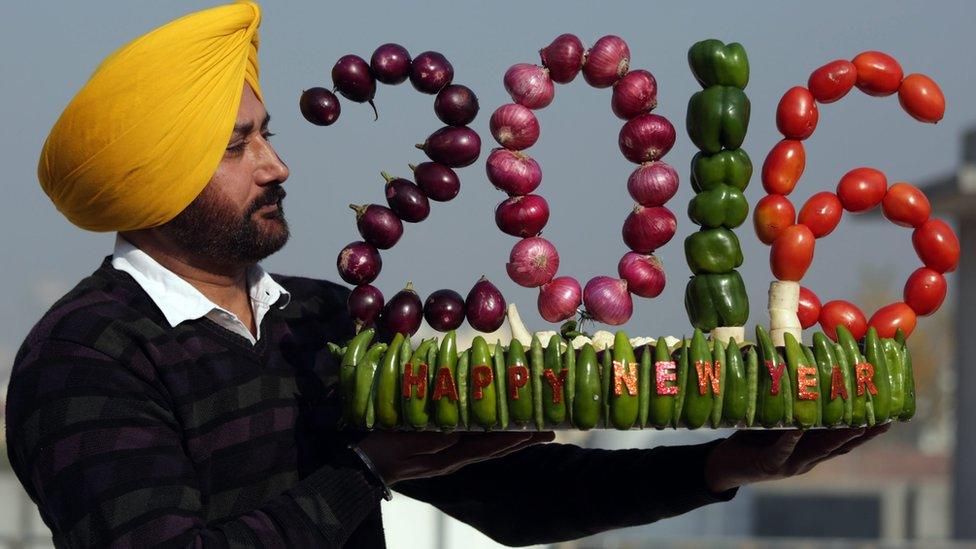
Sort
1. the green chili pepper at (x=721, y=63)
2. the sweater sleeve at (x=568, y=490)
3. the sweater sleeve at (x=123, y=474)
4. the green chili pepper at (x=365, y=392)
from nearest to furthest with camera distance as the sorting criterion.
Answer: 1. the sweater sleeve at (x=123, y=474)
2. the green chili pepper at (x=365, y=392)
3. the green chili pepper at (x=721, y=63)
4. the sweater sleeve at (x=568, y=490)

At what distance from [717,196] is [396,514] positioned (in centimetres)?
345

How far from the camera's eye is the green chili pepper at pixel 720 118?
2881mm

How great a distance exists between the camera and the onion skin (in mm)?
3016

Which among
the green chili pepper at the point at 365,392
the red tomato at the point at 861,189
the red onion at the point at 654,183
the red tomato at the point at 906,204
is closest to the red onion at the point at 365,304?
the green chili pepper at the point at 365,392

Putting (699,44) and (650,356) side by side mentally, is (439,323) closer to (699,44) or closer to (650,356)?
(650,356)

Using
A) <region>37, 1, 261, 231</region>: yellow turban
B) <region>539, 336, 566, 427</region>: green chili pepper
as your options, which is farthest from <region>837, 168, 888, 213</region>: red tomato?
<region>37, 1, 261, 231</region>: yellow turban

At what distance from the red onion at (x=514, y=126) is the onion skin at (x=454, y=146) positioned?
0.18ft

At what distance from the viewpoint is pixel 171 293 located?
10.2 ft

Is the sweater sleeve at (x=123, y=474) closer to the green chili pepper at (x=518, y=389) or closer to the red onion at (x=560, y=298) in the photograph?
the green chili pepper at (x=518, y=389)

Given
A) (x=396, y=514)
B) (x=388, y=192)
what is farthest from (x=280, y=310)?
(x=396, y=514)

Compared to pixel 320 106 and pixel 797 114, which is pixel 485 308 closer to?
pixel 320 106

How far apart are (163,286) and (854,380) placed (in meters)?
1.53

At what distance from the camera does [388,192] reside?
121 inches

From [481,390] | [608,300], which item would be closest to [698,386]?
[608,300]
